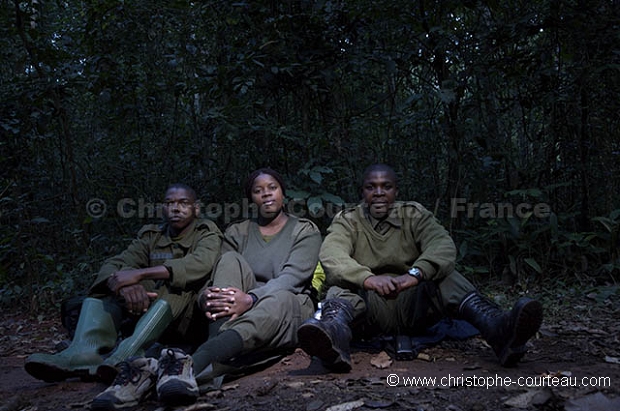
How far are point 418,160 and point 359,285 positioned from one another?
11.0 ft

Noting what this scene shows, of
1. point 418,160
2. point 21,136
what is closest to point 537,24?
point 418,160

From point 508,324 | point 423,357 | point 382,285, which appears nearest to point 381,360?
point 423,357

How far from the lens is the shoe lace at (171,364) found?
106 inches

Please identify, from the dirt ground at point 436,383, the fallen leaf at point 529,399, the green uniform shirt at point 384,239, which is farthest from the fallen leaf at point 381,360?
the fallen leaf at point 529,399

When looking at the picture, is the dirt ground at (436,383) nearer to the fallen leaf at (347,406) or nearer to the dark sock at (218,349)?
the fallen leaf at (347,406)

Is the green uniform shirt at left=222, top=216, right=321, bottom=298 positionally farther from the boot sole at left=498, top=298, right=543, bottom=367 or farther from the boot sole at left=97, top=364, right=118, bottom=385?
the boot sole at left=498, top=298, right=543, bottom=367

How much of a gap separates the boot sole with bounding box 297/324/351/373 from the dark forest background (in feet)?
7.18

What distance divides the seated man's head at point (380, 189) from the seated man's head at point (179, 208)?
57.6 inches

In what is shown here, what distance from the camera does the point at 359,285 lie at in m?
3.58

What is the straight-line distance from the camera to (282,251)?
13.6 ft

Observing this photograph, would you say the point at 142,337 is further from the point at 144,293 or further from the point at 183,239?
the point at 183,239

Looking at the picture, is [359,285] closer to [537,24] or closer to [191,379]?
[191,379]

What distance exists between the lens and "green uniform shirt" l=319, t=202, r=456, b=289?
383cm

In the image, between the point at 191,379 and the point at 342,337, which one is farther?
the point at 342,337
